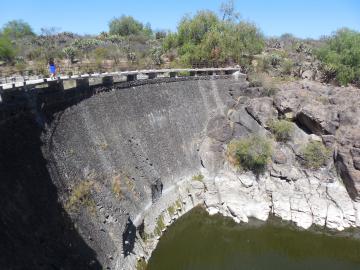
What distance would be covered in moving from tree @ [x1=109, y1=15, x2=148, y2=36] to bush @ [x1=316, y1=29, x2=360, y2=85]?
56.4 m

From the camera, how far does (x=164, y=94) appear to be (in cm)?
3288

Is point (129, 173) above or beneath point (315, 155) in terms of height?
above

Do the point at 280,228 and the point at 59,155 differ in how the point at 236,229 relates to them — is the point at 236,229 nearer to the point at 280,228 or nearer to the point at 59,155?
the point at 280,228

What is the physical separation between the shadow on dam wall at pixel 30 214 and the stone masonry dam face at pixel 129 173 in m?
0.05

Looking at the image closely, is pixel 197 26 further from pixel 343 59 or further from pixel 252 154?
pixel 252 154

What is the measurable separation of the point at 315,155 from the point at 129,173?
1752 cm

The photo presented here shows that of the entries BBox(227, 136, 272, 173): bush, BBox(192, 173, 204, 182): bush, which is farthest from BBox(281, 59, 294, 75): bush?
BBox(192, 173, 204, 182): bush

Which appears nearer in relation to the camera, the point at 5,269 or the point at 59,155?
the point at 5,269

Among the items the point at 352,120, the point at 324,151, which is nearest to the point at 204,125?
the point at 324,151

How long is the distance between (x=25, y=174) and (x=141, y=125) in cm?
1324

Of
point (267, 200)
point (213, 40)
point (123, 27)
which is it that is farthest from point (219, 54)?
point (123, 27)

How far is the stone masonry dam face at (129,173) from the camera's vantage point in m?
15.8

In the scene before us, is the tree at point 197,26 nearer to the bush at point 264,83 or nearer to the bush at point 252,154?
the bush at point 264,83

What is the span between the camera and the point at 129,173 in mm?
24656
